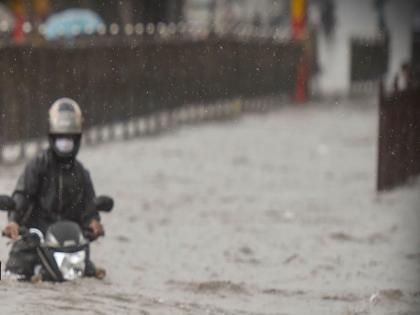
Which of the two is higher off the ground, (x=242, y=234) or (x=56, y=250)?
(x=56, y=250)

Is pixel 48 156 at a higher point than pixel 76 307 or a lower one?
higher

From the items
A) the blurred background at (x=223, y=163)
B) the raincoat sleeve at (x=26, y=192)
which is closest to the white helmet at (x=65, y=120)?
the raincoat sleeve at (x=26, y=192)

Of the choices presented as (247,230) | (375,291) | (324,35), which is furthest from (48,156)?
(324,35)

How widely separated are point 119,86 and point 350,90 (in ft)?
61.5

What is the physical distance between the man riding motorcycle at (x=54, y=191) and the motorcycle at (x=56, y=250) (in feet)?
0.23

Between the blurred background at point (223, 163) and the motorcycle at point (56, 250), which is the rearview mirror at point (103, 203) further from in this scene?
the blurred background at point (223, 163)

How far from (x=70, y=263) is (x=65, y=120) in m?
0.92

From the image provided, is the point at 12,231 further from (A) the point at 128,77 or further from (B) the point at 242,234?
(A) the point at 128,77

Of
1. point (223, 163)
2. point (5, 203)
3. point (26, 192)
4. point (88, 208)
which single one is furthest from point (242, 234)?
point (223, 163)

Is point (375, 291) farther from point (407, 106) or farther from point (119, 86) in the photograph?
point (119, 86)

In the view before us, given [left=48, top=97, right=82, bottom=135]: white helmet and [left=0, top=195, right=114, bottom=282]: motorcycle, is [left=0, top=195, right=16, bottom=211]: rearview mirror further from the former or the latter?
[left=48, top=97, right=82, bottom=135]: white helmet

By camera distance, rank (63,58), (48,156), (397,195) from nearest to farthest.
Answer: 1. (48,156)
2. (397,195)
3. (63,58)

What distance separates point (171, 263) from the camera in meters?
11.6

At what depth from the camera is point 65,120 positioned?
31.1 ft
